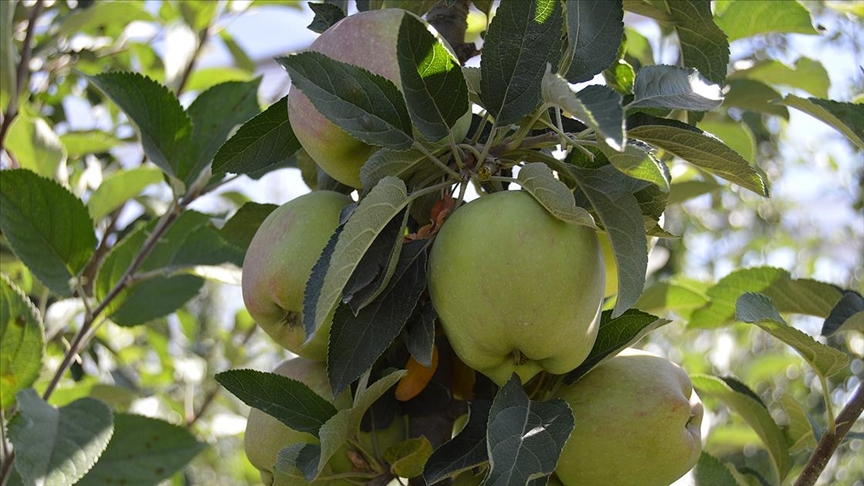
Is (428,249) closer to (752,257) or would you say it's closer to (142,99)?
(142,99)

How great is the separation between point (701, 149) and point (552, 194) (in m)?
0.13

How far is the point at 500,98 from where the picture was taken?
0.69 metres

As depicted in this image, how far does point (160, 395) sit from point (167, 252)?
28.0 inches

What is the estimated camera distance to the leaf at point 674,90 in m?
0.67

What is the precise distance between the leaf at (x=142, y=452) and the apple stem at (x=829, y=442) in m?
0.74

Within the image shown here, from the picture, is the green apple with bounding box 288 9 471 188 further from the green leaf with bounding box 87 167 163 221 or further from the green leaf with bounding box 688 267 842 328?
the green leaf with bounding box 87 167 163 221

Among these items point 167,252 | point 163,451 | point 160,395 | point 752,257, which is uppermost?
point 167,252

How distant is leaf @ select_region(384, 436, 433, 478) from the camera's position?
76cm

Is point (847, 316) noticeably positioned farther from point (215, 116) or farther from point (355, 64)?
point (215, 116)

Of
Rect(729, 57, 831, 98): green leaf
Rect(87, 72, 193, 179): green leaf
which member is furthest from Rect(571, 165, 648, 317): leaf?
Rect(729, 57, 831, 98): green leaf

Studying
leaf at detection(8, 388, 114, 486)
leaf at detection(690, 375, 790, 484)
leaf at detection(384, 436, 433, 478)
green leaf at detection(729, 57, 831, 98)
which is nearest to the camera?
leaf at detection(384, 436, 433, 478)

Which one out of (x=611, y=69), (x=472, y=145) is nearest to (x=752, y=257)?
(x=611, y=69)

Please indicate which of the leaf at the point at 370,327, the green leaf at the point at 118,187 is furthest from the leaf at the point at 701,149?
the green leaf at the point at 118,187

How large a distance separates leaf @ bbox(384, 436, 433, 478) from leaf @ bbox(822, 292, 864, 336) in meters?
0.42
